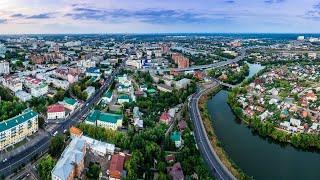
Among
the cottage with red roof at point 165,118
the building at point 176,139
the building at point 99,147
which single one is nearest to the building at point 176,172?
the building at point 176,139

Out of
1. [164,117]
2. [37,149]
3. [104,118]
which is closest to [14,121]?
[37,149]

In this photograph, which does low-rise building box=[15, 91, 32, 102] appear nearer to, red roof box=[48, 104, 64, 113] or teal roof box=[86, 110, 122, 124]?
red roof box=[48, 104, 64, 113]

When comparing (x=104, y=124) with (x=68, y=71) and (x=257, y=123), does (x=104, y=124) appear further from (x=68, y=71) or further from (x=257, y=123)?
(x=68, y=71)

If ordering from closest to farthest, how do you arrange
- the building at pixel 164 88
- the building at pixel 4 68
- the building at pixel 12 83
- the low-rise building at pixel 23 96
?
the low-rise building at pixel 23 96, the building at pixel 12 83, the building at pixel 164 88, the building at pixel 4 68


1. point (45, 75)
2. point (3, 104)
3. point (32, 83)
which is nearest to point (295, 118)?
point (3, 104)

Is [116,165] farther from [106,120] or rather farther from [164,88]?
[164,88]

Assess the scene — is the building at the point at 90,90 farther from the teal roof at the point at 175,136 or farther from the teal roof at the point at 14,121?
the teal roof at the point at 175,136
